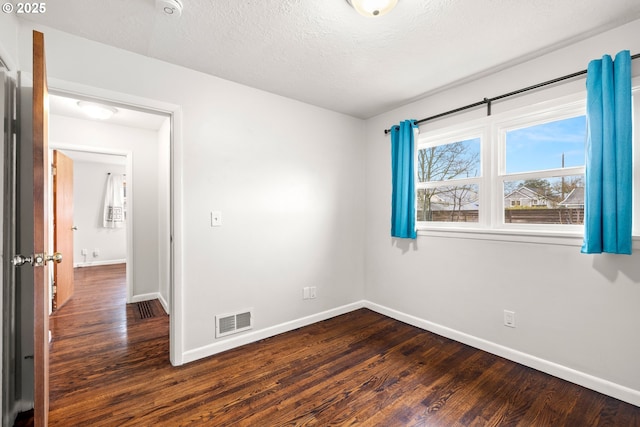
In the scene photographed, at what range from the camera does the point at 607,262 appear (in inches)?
74.7

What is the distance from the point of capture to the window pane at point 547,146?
211 cm

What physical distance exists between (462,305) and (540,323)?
0.59 m

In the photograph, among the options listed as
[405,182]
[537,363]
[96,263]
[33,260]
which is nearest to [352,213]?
[405,182]

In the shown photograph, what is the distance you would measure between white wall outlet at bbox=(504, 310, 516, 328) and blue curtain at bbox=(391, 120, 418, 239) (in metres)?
1.02

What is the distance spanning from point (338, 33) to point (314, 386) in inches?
95.5

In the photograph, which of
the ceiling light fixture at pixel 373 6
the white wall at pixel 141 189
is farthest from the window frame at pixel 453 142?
the white wall at pixel 141 189

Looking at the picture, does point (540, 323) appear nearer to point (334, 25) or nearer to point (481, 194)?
point (481, 194)

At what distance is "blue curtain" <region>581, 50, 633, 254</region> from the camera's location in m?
1.75

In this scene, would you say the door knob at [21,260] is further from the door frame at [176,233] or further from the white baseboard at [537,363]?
the white baseboard at [537,363]

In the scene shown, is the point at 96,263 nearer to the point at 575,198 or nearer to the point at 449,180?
the point at 449,180

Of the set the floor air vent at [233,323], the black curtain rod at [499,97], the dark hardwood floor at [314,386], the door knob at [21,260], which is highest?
the black curtain rod at [499,97]

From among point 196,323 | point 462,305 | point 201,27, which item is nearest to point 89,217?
point 196,323

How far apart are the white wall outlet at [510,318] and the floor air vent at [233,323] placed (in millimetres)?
2224

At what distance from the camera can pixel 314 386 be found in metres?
2.02
